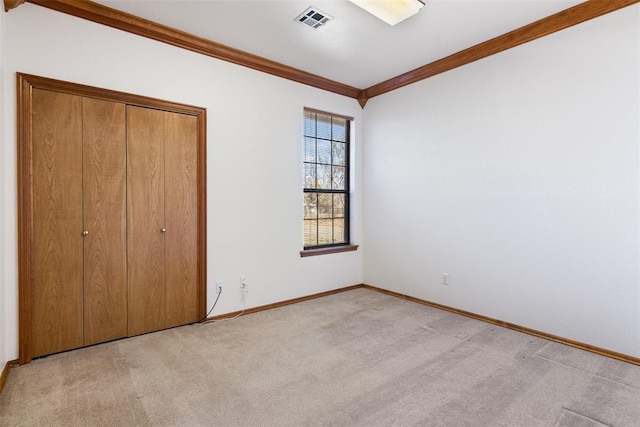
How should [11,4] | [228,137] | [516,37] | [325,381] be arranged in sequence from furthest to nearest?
[228,137]
[516,37]
[11,4]
[325,381]

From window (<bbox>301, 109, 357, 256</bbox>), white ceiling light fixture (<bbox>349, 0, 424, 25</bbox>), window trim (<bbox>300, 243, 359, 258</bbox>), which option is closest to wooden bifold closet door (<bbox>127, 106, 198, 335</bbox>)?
window trim (<bbox>300, 243, 359, 258</bbox>)

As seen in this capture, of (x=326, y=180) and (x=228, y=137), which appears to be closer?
(x=228, y=137)

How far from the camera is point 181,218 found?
3.14m

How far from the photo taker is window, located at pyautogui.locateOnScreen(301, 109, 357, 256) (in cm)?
425

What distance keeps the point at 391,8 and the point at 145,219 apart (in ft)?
9.12

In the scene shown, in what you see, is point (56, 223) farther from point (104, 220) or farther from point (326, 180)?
point (326, 180)

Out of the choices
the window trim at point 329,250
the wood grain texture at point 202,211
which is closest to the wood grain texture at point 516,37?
the window trim at point 329,250

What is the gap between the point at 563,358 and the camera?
2551 millimetres

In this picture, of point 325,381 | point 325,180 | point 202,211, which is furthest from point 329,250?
point 325,381

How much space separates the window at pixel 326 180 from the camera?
4.25 meters

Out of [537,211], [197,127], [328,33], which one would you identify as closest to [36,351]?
[197,127]

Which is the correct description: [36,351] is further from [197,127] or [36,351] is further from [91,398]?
[197,127]

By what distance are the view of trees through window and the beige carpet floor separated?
1.55 meters

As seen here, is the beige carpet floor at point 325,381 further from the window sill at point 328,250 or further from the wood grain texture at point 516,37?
the wood grain texture at point 516,37
